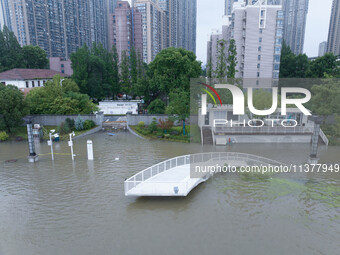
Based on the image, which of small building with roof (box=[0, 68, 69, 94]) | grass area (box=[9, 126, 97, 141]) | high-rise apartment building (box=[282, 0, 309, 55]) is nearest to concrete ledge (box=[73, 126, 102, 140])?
grass area (box=[9, 126, 97, 141])

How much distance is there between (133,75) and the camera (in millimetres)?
47594

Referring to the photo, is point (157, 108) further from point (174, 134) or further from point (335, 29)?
point (335, 29)

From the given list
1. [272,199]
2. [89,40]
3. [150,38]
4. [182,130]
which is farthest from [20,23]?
[272,199]

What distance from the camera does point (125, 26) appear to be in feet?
267

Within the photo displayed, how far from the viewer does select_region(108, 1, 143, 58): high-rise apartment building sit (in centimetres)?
8056

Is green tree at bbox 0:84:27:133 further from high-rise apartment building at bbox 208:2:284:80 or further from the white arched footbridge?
high-rise apartment building at bbox 208:2:284:80

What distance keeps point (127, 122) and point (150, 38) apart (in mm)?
69398

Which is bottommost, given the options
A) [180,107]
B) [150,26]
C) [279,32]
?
[180,107]

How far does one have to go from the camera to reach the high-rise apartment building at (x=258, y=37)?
46938 mm

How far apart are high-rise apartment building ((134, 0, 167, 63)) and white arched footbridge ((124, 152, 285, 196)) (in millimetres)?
83688

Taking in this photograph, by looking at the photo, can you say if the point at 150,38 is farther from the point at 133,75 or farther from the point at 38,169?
the point at 38,169

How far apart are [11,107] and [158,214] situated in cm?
2485

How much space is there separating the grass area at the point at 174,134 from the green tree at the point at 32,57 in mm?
37964
